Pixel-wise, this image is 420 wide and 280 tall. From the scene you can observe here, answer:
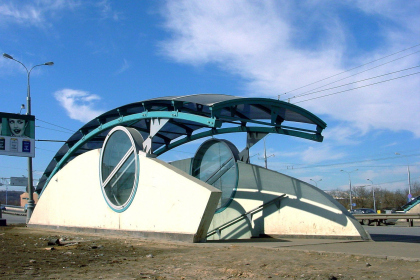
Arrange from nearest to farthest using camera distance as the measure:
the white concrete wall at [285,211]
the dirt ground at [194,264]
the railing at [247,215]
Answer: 1. the dirt ground at [194,264]
2. the white concrete wall at [285,211]
3. the railing at [247,215]

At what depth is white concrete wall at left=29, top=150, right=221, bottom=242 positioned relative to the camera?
43.6 ft

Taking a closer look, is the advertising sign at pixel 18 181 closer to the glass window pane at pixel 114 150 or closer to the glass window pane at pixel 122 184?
the glass window pane at pixel 114 150

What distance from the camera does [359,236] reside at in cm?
1453

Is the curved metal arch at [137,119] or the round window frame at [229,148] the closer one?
the curved metal arch at [137,119]

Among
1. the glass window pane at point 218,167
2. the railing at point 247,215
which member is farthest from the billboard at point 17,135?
the railing at point 247,215

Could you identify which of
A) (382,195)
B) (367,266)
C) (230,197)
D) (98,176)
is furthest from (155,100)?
(382,195)

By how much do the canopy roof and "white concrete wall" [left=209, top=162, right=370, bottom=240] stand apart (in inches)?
86.7

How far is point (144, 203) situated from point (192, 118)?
12.3 ft

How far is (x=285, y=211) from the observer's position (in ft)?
56.7

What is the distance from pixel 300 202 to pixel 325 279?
399 inches

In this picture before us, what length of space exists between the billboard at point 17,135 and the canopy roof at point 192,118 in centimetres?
205

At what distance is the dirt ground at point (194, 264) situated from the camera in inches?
284

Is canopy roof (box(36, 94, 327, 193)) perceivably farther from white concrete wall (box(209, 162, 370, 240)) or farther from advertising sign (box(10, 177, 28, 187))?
advertising sign (box(10, 177, 28, 187))

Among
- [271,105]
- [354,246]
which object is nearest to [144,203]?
[271,105]
